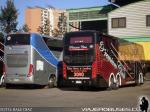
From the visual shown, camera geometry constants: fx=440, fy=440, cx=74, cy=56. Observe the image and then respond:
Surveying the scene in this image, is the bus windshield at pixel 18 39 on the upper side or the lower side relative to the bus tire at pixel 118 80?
upper

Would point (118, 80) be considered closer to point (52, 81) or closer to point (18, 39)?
point (52, 81)

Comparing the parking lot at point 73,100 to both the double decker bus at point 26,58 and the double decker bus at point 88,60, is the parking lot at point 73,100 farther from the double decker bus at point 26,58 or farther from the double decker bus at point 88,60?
the double decker bus at point 26,58

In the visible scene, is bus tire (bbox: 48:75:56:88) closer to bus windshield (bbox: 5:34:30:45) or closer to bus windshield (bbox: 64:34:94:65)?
bus windshield (bbox: 5:34:30:45)

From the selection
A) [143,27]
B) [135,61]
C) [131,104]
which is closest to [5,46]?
[135,61]

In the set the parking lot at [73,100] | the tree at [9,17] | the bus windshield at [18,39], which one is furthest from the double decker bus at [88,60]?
the tree at [9,17]

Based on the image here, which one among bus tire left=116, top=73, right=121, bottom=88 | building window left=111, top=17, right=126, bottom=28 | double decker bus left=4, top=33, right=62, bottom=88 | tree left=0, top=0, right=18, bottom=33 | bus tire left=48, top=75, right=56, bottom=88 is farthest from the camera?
building window left=111, top=17, right=126, bottom=28

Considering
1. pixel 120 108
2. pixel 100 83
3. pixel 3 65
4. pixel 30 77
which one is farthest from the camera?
pixel 3 65

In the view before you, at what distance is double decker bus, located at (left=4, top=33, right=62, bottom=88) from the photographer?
2608 cm

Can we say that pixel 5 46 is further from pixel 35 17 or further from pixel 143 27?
pixel 35 17

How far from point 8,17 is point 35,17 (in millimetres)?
78096

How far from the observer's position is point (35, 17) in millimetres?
123188

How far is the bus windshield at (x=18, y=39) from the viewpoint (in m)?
26.1

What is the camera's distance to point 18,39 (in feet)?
86.6

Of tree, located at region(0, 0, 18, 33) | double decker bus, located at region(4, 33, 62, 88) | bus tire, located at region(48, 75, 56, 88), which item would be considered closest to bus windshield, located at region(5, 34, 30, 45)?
double decker bus, located at region(4, 33, 62, 88)
